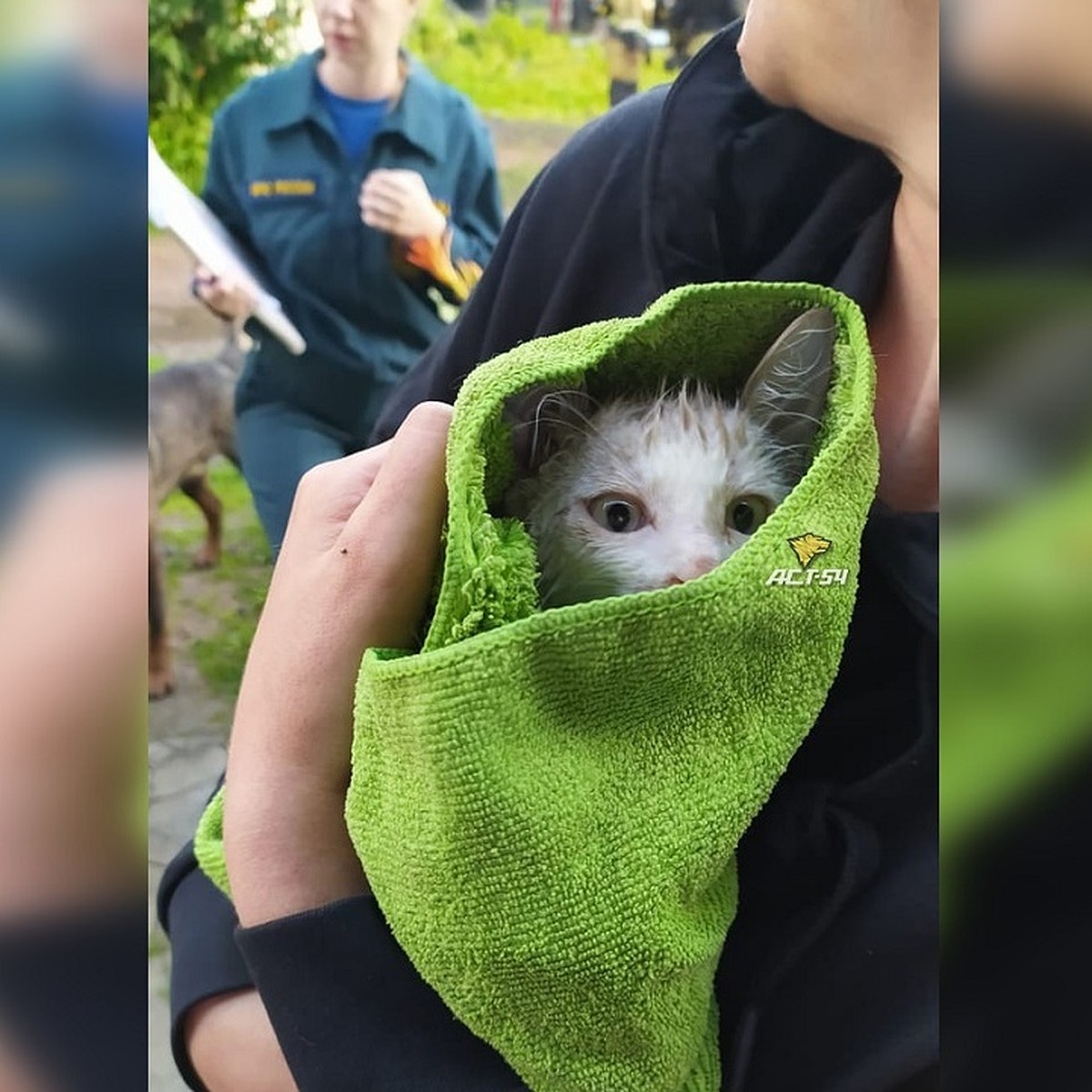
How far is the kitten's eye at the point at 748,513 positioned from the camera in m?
0.46

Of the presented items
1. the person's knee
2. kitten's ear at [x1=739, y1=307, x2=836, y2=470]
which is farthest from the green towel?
the person's knee

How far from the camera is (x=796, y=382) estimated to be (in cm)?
45

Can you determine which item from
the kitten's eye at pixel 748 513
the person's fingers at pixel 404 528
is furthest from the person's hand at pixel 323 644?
the kitten's eye at pixel 748 513

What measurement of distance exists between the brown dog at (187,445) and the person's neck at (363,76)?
0.42 feet

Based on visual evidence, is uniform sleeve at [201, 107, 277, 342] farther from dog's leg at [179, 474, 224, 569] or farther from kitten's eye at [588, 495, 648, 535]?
kitten's eye at [588, 495, 648, 535]

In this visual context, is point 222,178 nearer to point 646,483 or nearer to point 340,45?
point 340,45

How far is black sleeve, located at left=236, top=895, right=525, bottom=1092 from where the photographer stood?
438 mm

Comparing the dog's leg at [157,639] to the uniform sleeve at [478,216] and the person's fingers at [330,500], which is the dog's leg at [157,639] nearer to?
the person's fingers at [330,500]
